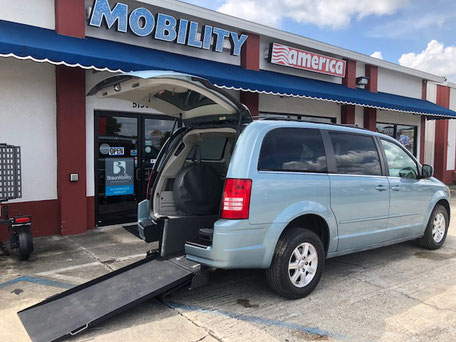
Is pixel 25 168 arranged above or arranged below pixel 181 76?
below

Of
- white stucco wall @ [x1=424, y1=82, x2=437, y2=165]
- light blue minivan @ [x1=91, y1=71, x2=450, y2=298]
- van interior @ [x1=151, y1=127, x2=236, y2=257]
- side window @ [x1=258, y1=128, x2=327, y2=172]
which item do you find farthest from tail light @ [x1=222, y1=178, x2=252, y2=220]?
white stucco wall @ [x1=424, y1=82, x2=437, y2=165]

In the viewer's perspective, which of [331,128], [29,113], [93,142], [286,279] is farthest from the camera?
[93,142]

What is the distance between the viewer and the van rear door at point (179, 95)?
3529 mm

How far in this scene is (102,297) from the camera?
3453 millimetres

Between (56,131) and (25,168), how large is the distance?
82 cm

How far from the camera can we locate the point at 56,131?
661 cm

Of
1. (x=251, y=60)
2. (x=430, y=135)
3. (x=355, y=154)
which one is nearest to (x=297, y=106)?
(x=251, y=60)

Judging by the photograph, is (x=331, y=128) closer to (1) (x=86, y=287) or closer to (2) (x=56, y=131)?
(1) (x=86, y=287)

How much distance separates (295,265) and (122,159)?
4750 millimetres

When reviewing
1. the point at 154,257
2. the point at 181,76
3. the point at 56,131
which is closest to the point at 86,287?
the point at 154,257

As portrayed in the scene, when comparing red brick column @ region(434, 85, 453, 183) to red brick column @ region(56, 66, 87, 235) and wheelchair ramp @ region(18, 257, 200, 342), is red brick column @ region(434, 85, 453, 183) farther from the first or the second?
wheelchair ramp @ region(18, 257, 200, 342)

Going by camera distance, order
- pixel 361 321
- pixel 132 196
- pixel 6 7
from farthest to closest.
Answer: pixel 132 196 < pixel 6 7 < pixel 361 321

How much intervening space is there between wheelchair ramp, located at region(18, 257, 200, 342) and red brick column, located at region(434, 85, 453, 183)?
14.9 m

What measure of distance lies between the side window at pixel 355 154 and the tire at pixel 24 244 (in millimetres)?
4170
